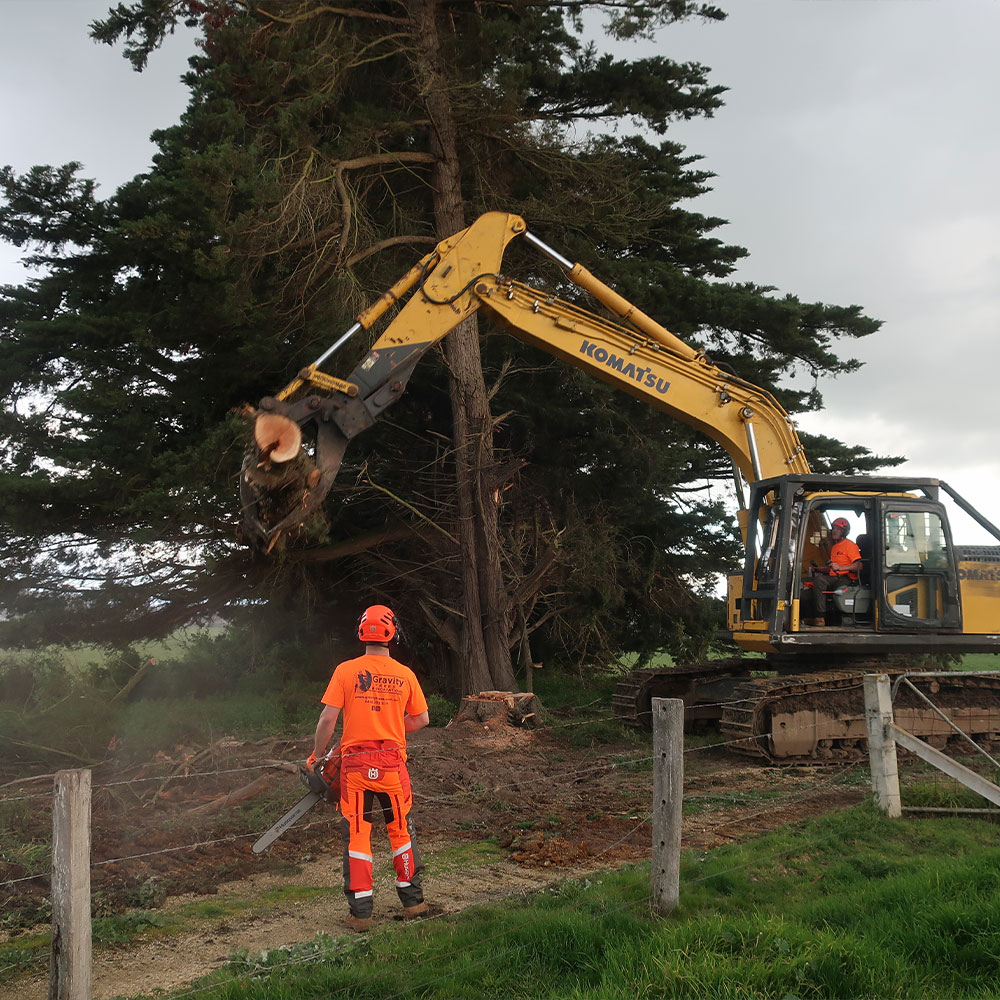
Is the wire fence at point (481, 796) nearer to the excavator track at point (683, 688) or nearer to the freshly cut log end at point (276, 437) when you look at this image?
the excavator track at point (683, 688)

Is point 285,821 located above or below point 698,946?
above

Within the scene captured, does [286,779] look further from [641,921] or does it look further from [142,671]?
[142,671]

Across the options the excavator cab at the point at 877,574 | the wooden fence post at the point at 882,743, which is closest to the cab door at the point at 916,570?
the excavator cab at the point at 877,574

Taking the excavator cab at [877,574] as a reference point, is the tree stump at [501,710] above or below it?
below

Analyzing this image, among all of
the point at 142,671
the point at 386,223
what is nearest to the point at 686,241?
the point at 386,223

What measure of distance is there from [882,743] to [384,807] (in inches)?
138

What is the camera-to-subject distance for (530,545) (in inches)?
635

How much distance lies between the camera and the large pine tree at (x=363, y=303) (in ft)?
42.7

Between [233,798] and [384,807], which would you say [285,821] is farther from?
[233,798]

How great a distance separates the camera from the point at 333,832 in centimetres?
771

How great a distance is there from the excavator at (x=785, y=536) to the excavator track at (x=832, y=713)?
17 millimetres

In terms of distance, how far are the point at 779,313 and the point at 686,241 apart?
205cm

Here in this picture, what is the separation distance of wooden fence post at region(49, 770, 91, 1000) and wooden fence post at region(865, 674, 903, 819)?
5.13 meters

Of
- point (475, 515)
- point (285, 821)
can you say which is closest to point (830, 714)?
point (475, 515)
